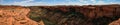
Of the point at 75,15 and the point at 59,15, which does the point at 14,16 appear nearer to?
the point at 59,15

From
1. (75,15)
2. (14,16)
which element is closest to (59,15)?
(75,15)

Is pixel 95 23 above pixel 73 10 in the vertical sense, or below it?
below

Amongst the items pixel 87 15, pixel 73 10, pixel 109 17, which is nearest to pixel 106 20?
pixel 109 17

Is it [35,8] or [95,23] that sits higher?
[35,8]

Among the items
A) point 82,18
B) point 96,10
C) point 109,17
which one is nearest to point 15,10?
point 82,18

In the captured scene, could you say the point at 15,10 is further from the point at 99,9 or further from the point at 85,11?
the point at 99,9

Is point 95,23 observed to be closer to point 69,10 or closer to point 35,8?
point 69,10
